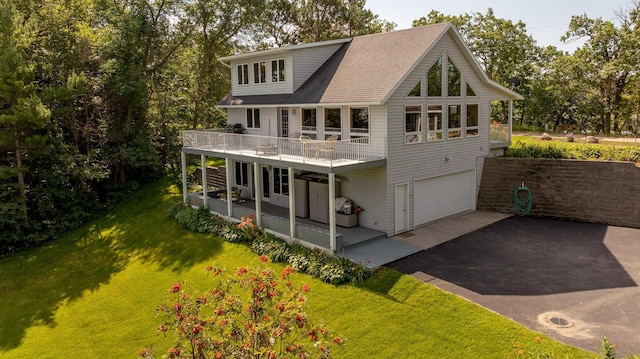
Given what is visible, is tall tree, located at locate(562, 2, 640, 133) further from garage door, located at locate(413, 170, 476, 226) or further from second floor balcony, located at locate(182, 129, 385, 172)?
second floor balcony, located at locate(182, 129, 385, 172)

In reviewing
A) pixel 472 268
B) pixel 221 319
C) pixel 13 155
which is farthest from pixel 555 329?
pixel 13 155

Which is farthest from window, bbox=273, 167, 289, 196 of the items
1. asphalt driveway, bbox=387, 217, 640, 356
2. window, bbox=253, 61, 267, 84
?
asphalt driveway, bbox=387, 217, 640, 356

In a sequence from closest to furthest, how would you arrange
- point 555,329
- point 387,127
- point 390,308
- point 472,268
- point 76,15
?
point 555,329, point 390,308, point 472,268, point 387,127, point 76,15

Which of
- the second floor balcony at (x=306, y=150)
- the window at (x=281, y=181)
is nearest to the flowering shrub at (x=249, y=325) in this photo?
the second floor balcony at (x=306, y=150)

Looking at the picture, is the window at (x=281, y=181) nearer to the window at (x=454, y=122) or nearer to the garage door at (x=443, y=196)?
Result: the garage door at (x=443, y=196)

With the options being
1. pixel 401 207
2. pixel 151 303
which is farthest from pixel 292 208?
pixel 151 303

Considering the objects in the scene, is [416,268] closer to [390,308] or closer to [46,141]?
[390,308]
